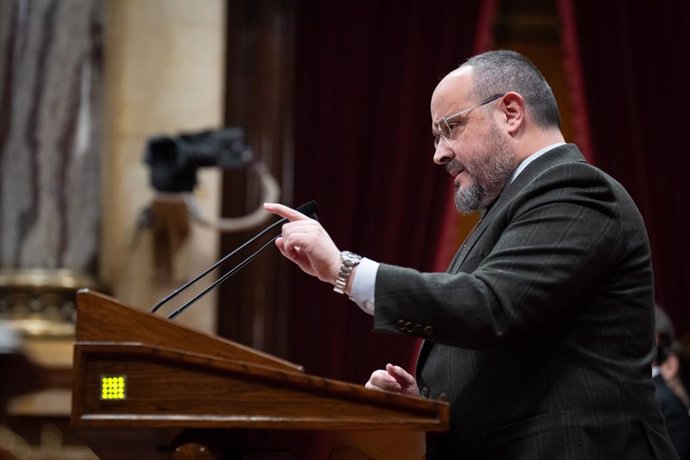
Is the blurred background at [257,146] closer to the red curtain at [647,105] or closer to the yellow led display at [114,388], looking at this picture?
the red curtain at [647,105]

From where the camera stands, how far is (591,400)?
6.79 ft

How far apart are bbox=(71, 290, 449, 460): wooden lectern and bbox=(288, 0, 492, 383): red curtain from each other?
3.92 m

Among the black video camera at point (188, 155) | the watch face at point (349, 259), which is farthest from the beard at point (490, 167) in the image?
the black video camera at point (188, 155)

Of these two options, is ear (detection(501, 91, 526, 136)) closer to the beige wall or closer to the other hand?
the other hand

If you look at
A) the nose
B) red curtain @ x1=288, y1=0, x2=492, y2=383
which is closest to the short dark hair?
the nose

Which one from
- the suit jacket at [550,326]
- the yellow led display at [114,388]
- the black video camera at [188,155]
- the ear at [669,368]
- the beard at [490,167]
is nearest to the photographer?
the yellow led display at [114,388]

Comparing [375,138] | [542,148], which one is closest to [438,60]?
[375,138]

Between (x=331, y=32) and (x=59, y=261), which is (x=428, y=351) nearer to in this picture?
(x=59, y=261)

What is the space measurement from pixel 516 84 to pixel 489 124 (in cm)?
12

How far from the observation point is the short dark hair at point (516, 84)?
8.13 feet

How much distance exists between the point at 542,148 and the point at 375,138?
11.8 feet

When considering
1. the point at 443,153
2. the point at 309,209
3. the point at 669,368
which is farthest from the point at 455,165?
the point at 669,368

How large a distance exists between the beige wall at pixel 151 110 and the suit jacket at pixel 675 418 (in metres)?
2.22

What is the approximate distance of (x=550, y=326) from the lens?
6.84 ft
